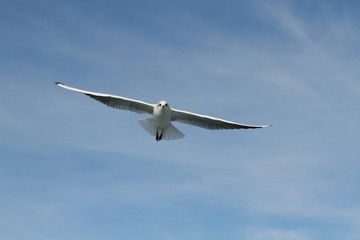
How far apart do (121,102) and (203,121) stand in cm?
509

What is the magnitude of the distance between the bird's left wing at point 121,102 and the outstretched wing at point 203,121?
1695mm

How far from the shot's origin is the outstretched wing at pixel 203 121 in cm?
3284

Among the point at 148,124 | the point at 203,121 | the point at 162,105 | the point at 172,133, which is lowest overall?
the point at 172,133

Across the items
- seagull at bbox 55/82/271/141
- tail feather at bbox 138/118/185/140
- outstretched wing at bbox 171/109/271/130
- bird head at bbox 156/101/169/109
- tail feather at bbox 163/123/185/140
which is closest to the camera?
bird head at bbox 156/101/169/109

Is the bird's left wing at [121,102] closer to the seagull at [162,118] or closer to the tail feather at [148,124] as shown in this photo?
the seagull at [162,118]

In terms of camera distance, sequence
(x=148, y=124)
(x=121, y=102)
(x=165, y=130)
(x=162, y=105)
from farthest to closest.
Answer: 1. (x=165, y=130)
2. (x=148, y=124)
3. (x=121, y=102)
4. (x=162, y=105)

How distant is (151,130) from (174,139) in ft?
5.05

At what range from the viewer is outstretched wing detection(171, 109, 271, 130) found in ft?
108

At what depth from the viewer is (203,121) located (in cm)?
3341

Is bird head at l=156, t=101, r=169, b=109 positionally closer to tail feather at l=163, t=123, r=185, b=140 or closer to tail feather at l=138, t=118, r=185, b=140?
tail feather at l=138, t=118, r=185, b=140

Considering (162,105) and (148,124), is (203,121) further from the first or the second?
(148,124)

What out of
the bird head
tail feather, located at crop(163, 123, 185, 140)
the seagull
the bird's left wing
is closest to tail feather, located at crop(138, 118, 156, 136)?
the seagull

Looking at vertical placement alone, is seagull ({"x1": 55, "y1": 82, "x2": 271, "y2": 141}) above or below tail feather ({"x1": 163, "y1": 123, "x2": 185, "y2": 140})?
above

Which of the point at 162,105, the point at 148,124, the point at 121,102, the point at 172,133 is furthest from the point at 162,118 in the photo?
the point at 121,102
